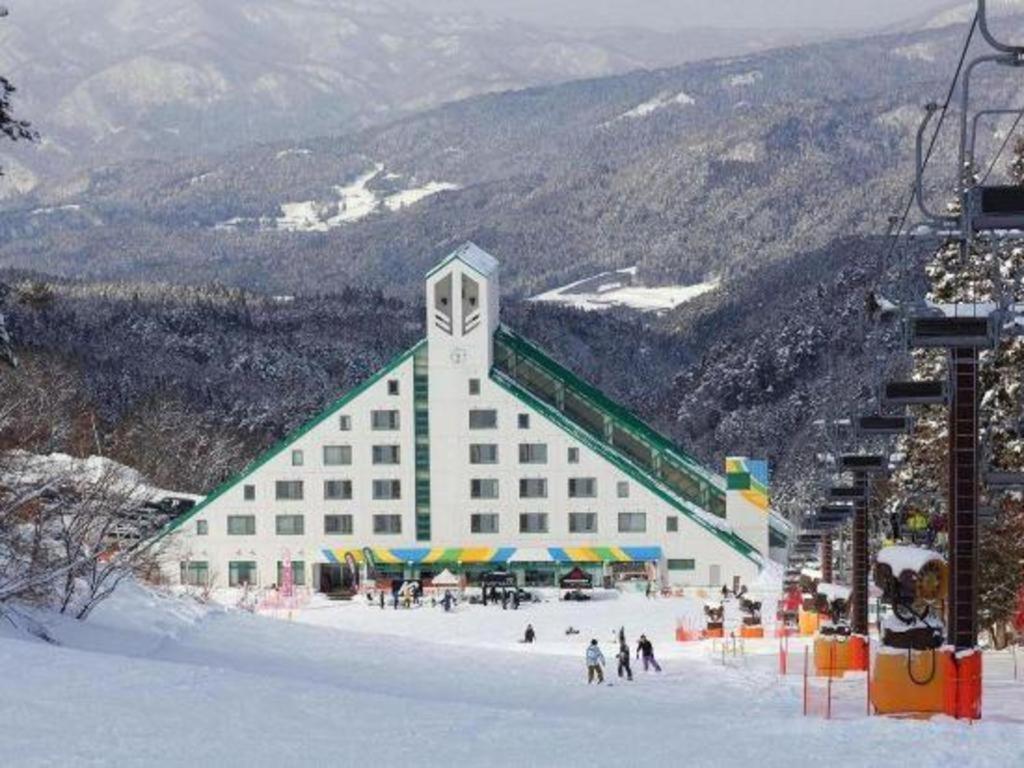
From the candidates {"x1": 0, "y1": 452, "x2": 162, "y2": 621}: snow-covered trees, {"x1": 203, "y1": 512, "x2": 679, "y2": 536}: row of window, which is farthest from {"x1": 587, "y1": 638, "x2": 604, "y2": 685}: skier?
{"x1": 203, "y1": 512, "x2": 679, "y2": 536}: row of window

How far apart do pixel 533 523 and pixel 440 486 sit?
5075mm

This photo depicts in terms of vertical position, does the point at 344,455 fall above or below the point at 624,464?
above

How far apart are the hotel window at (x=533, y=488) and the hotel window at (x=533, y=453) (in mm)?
890

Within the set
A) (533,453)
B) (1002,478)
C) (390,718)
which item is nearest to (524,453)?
(533,453)

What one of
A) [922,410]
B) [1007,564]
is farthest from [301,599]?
[1007,564]

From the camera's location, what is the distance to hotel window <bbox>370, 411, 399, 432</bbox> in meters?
99.1

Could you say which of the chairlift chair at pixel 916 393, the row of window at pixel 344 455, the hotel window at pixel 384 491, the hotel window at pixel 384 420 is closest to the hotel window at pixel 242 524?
the row of window at pixel 344 455

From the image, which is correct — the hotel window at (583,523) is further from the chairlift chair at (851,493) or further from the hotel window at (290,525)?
the chairlift chair at (851,493)

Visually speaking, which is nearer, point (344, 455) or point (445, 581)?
point (445, 581)

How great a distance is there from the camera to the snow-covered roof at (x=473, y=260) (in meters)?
98.5

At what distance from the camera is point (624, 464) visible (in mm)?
97250

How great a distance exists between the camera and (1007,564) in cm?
4838

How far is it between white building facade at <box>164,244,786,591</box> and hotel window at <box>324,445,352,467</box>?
0.05 metres

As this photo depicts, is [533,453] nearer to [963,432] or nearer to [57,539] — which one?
[57,539]
